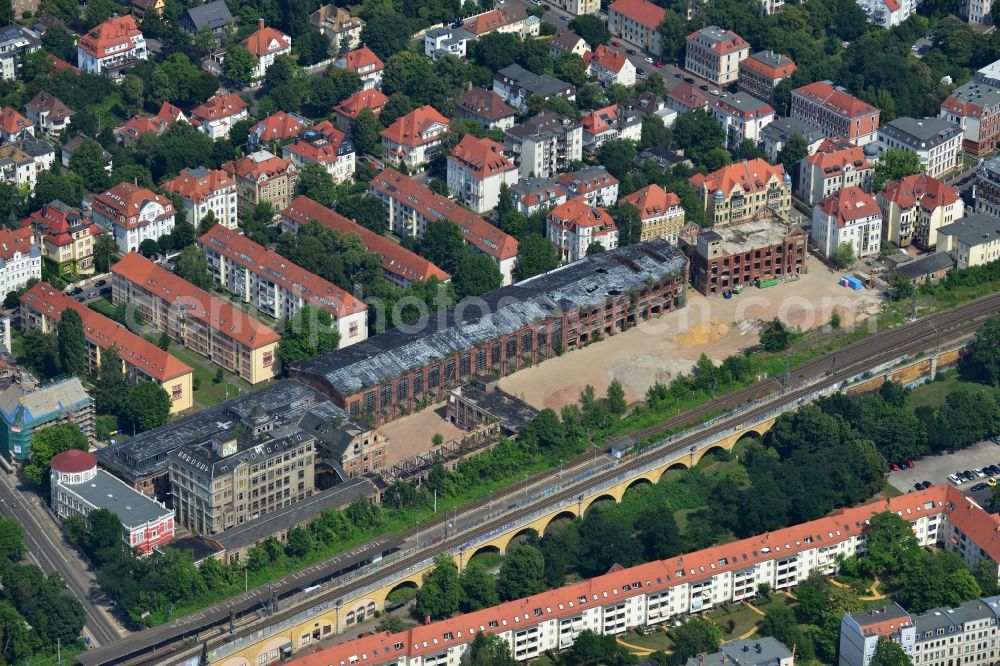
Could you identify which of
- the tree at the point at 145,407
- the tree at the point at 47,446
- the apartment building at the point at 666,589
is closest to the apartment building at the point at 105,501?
the tree at the point at 47,446

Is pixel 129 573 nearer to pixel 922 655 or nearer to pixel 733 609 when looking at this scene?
pixel 733 609

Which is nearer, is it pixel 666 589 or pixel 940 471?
pixel 666 589

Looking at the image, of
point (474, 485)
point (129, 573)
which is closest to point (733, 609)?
point (474, 485)

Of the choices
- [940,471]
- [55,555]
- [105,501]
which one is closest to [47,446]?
[105,501]

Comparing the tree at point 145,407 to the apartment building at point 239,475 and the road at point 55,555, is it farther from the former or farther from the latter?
the road at point 55,555

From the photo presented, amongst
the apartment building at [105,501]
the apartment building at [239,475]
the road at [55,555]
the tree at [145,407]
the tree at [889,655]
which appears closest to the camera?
the tree at [889,655]

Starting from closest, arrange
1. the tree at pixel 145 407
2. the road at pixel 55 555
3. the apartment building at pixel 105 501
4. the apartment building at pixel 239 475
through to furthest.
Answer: the road at pixel 55 555, the apartment building at pixel 105 501, the apartment building at pixel 239 475, the tree at pixel 145 407

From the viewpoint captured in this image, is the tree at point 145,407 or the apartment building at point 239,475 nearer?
the apartment building at point 239,475

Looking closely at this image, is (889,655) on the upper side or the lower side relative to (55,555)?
upper

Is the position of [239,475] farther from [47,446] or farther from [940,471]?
[940,471]
